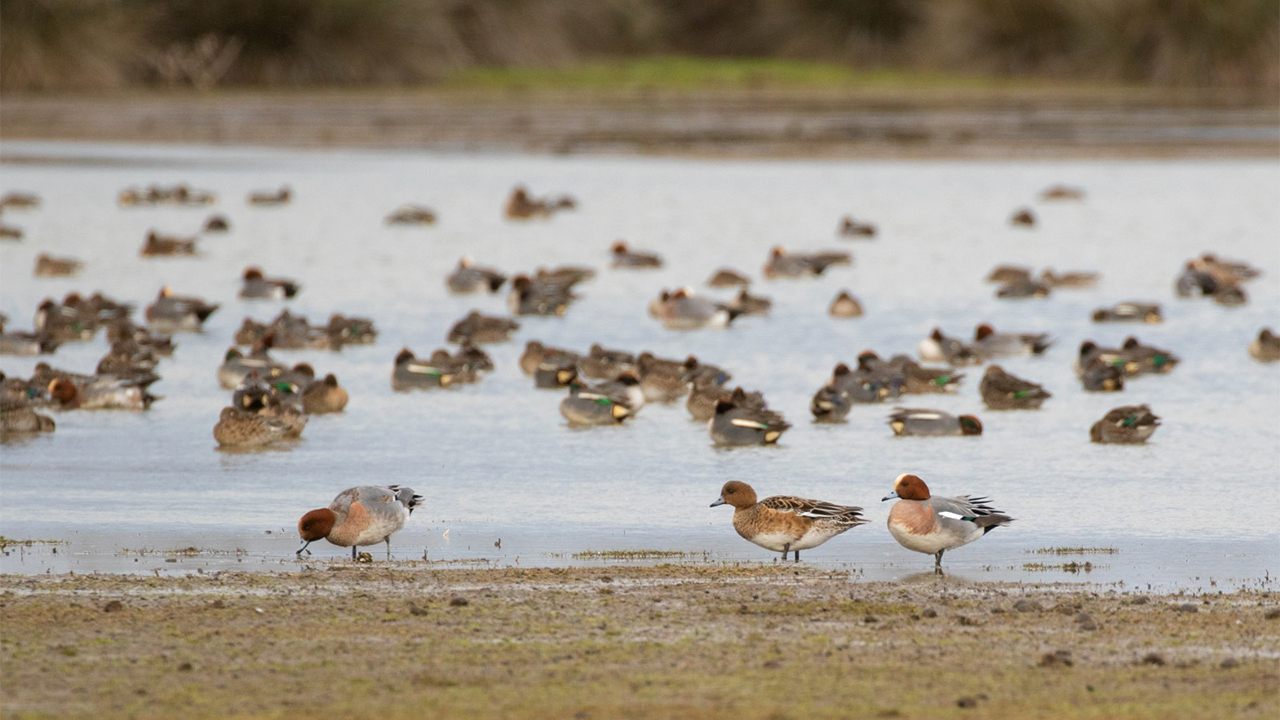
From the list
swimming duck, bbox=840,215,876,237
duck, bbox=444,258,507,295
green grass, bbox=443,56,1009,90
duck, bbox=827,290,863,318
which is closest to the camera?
duck, bbox=827,290,863,318

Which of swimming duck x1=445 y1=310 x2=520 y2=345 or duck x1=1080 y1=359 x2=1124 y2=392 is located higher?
swimming duck x1=445 y1=310 x2=520 y2=345

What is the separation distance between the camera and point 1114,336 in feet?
54.5

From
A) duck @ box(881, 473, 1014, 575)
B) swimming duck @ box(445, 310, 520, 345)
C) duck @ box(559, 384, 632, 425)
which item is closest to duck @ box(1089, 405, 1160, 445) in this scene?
duck @ box(559, 384, 632, 425)

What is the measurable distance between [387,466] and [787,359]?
17.2 feet

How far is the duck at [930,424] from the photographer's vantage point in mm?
11938

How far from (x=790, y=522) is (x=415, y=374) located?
19.3 ft

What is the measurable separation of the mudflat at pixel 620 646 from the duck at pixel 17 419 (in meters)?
4.25

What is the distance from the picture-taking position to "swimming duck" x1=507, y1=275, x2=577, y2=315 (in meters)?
17.9

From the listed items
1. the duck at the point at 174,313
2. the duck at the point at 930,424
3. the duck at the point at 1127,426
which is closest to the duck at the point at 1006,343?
the duck at the point at 930,424

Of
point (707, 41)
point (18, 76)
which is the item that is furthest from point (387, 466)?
point (707, 41)

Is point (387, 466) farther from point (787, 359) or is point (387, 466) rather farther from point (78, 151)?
point (78, 151)

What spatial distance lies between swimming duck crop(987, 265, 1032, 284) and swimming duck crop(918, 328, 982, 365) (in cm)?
405

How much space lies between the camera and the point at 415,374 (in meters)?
13.7

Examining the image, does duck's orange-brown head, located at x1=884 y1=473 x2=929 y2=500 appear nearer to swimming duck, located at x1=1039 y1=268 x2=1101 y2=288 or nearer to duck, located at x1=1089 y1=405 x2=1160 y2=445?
duck, located at x1=1089 y1=405 x2=1160 y2=445
